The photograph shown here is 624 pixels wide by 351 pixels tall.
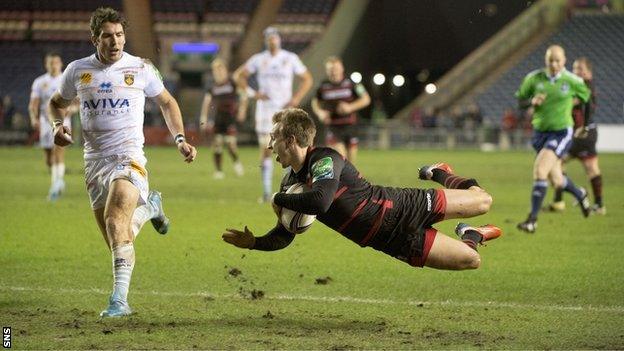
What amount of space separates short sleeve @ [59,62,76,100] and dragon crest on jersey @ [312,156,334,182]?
2.25 metres

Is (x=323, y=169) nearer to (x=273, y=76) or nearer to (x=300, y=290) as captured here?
(x=300, y=290)

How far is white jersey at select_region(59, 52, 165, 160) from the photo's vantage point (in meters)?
8.46

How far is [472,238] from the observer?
8.45m

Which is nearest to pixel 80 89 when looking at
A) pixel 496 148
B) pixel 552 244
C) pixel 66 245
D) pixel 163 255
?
pixel 163 255

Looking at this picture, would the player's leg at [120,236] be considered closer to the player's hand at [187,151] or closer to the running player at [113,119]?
the running player at [113,119]

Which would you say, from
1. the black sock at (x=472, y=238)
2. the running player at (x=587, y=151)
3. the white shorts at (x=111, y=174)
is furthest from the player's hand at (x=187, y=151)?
the running player at (x=587, y=151)

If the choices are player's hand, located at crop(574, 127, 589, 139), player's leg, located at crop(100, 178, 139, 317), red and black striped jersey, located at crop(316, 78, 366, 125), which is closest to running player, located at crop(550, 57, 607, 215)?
player's hand, located at crop(574, 127, 589, 139)

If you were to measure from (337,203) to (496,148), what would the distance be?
34252 mm

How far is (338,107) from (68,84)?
11.8 metres

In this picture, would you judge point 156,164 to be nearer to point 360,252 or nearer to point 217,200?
point 217,200

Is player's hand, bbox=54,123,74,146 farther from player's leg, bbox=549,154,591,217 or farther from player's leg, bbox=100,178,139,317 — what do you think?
player's leg, bbox=549,154,591,217

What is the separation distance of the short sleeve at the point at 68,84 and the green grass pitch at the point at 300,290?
1.67 m

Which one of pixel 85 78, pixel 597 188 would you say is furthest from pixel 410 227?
pixel 597 188

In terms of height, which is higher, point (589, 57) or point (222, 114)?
point (589, 57)
